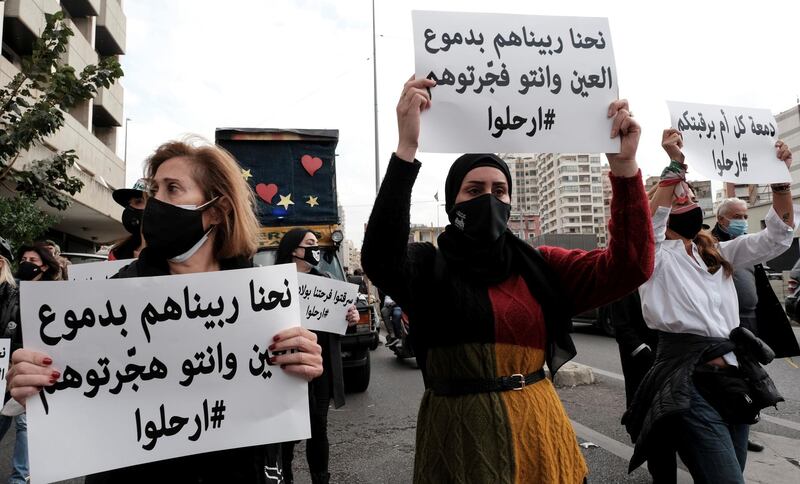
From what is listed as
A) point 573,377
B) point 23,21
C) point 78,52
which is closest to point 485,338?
point 573,377

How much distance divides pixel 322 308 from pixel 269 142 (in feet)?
15.5

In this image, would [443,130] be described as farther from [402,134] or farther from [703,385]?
[703,385]

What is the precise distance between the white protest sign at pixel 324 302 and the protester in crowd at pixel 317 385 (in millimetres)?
A: 111

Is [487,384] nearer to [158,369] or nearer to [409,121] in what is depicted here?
[409,121]

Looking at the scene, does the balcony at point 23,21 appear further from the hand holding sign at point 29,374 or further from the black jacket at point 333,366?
the hand holding sign at point 29,374

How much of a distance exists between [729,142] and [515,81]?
66.6 inches

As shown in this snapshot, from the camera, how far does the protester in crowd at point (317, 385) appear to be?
358 cm

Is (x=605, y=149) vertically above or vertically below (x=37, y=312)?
above

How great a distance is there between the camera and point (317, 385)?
372 centimetres

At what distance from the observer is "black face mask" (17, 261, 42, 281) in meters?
3.94

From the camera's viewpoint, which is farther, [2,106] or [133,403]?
[2,106]

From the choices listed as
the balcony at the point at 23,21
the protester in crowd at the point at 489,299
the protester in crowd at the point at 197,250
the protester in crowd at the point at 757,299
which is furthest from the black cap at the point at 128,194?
the balcony at the point at 23,21

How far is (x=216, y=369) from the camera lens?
1519 mm

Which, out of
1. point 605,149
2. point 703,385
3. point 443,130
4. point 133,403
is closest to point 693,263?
point 703,385
